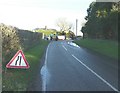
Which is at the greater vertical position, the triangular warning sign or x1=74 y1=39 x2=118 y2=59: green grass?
the triangular warning sign

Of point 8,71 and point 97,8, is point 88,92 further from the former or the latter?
point 97,8

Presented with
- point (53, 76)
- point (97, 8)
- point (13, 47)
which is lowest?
point (53, 76)

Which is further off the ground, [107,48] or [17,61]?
[17,61]

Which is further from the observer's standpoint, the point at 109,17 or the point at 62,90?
the point at 109,17

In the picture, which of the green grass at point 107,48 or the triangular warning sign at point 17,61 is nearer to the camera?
the triangular warning sign at point 17,61

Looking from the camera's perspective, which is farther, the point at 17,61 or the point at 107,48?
the point at 107,48

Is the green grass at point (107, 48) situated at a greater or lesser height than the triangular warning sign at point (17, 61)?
lesser

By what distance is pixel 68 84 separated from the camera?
13477 mm

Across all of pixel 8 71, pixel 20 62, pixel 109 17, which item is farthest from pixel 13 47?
pixel 109 17

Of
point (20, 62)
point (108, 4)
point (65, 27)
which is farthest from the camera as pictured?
point (65, 27)

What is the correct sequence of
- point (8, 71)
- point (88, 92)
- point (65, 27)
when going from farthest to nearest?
point (65, 27)
point (8, 71)
point (88, 92)

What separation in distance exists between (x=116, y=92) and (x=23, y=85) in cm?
325

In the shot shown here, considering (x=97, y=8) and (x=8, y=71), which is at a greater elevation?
(x=97, y=8)

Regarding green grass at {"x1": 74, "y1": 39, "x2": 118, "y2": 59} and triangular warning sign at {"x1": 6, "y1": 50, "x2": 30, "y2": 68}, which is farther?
green grass at {"x1": 74, "y1": 39, "x2": 118, "y2": 59}
